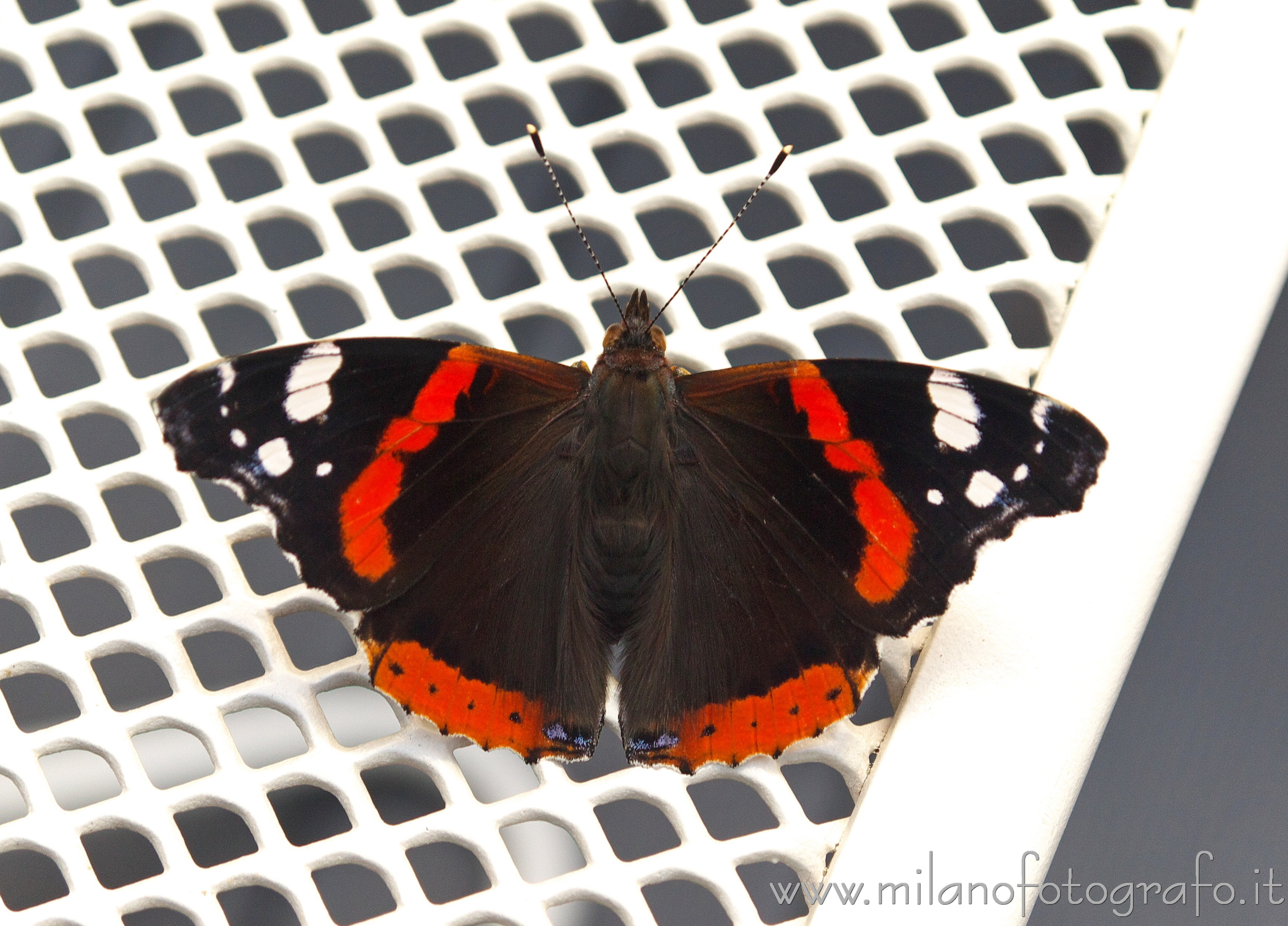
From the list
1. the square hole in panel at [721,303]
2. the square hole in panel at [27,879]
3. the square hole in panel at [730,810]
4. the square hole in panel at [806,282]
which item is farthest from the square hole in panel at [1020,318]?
the square hole in panel at [27,879]

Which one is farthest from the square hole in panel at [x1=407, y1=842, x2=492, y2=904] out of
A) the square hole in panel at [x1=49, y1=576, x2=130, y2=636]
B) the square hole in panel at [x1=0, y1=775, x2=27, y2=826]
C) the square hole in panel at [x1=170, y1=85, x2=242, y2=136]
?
the square hole in panel at [x1=170, y1=85, x2=242, y2=136]

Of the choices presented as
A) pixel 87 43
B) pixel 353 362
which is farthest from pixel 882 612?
pixel 87 43

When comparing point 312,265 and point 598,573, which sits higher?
point 312,265

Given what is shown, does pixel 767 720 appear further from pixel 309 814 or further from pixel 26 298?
pixel 26 298

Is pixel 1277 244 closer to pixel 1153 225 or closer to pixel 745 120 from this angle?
pixel 1153 225

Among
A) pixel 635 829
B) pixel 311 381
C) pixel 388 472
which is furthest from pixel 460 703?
pixel 635 829

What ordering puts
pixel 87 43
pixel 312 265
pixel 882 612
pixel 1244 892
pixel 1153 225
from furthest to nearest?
pixel 87 43 → pixel 1244 892 → pixel 312 265 → pixel 1153 225 → pixel 882 612

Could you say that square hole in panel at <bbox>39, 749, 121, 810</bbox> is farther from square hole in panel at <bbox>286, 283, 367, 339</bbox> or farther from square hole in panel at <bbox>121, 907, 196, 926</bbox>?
square hole in panel at <bbox>286, 283, 367, 339</bbox>
